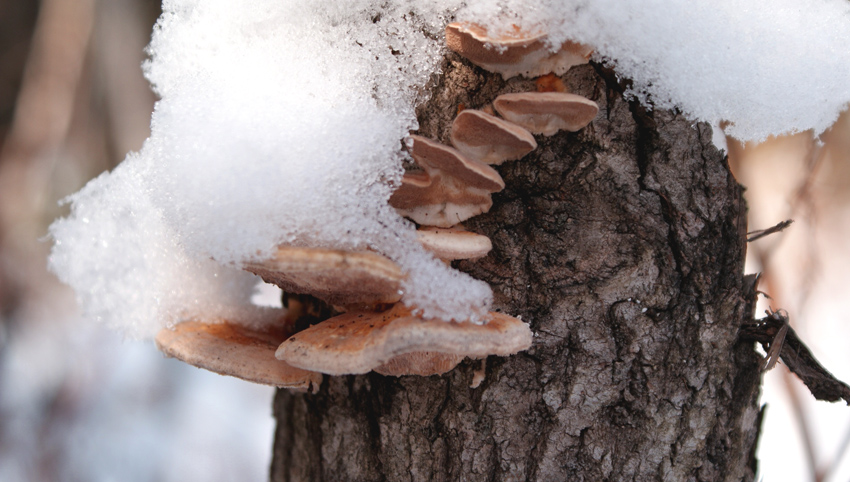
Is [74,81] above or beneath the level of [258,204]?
above

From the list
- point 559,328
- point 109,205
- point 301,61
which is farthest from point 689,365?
point 109,205

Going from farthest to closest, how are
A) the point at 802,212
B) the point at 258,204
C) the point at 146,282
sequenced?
the point at 802,212
the point at 146,282
the point at 258,204

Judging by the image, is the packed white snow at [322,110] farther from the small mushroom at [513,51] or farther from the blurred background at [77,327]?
the blurred background at [77,327]

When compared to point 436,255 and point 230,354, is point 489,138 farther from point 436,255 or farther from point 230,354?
point 230,354

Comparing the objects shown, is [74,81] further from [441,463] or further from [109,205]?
[441,463]

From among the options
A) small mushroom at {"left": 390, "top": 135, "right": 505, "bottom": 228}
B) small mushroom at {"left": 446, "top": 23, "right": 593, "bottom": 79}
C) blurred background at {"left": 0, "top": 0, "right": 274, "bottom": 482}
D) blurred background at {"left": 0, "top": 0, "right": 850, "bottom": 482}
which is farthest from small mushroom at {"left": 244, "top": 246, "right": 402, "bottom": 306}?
blurred background at {"left": 0, "top": 0, "right": 274, "bottom": 482}

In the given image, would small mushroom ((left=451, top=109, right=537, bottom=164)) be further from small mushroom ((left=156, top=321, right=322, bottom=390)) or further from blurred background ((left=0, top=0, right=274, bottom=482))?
blurred background ((left=0, top=0, right=274, bottom=482))

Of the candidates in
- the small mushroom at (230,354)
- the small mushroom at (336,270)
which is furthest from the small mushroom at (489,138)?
the small mushroom at (230,354)
